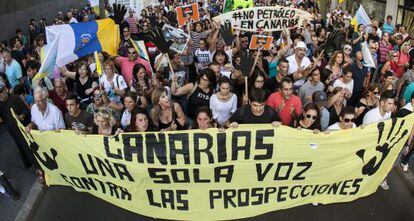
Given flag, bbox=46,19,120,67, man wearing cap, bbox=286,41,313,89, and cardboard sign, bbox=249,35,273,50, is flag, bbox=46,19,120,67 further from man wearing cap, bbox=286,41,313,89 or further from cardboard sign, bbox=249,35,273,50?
man wearing cap, bbox=286,41,313,89

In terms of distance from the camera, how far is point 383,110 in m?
5.62

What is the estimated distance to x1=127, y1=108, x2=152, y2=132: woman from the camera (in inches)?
209

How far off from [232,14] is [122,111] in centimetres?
547

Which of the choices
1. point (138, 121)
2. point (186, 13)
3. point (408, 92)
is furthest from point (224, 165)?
point (186, 13)

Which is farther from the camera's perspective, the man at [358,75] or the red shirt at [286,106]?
the man at [358,75]

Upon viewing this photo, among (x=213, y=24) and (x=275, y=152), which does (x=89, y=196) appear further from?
(x=213, y=24)

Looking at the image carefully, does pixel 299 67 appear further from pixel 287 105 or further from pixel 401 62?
pixel 401 62

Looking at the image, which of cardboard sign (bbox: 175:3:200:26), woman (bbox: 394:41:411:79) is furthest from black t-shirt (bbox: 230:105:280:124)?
cardboard sign (bbox: 175:3:200:26)

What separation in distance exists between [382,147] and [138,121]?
9.83 feet

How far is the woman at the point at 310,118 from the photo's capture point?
5.24m

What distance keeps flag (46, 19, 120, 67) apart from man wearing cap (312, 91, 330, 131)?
4.22 m

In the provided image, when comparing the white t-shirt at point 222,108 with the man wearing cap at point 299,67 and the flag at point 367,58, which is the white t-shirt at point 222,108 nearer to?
the man wearing cap at point 299,67

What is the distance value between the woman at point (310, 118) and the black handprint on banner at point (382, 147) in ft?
2.18

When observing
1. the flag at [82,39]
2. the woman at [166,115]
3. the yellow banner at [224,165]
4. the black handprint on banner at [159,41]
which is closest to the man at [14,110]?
the flag at [82,39]
